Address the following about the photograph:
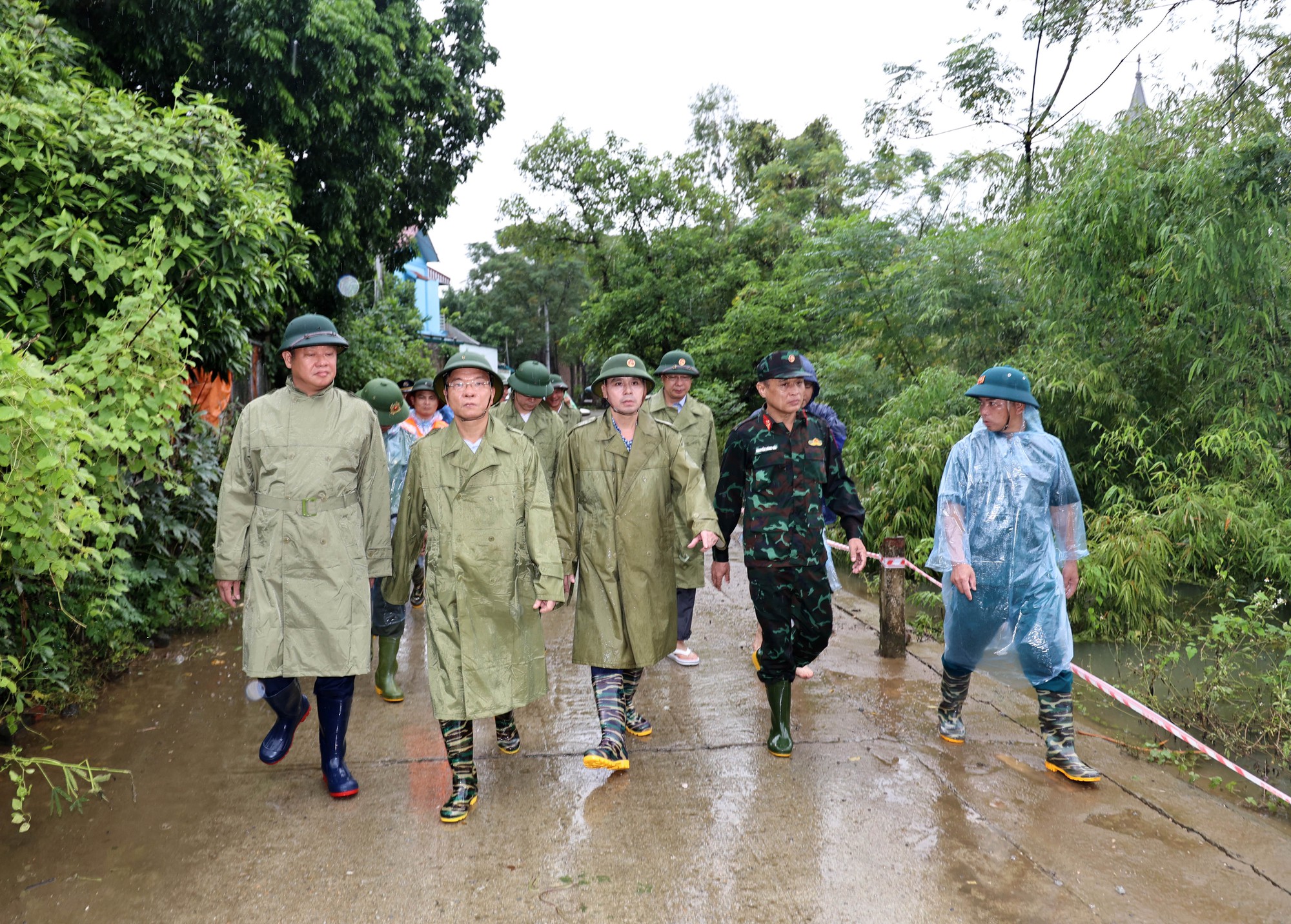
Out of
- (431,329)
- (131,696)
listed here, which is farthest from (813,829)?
(431,329)

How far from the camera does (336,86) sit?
925cm

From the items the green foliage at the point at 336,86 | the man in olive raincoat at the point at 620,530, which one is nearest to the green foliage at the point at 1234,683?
the man in olive raincoat at the point at 620,530

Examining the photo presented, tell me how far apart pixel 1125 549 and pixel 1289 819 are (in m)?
2.77

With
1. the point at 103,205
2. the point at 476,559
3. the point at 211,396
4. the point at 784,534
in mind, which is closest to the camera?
the point at 476,559

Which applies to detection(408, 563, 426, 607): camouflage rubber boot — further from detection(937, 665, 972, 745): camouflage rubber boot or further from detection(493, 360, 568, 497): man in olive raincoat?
detection(937, 665, 972, 745): camouflage rubber boot

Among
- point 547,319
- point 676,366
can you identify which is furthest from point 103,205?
point 547,319

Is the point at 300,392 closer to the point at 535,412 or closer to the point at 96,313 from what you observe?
the point at 96,313

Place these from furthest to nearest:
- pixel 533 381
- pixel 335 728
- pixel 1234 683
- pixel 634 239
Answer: pixel 634 239, pixel 533 381, pixel 1234 683, pixel 335 728

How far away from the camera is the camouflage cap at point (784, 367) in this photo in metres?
4.05

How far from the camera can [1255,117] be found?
7.07 meters

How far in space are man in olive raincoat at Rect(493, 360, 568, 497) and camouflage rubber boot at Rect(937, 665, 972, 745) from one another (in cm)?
298

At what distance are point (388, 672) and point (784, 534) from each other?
2.37 meters

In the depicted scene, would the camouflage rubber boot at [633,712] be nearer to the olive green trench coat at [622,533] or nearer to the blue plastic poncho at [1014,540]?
the olive green trench coat at [622,533]

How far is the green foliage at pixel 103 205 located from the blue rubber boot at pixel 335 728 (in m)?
1.73
